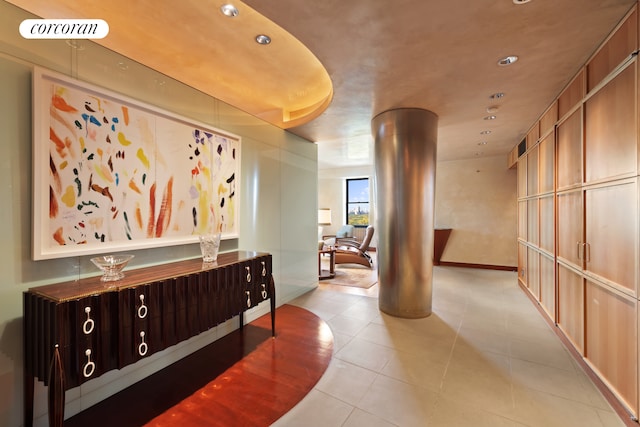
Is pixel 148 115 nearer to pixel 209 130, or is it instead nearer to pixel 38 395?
pixel 209 130

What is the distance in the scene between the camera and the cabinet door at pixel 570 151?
261 cm

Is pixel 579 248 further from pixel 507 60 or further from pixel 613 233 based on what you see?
pixel 507 60

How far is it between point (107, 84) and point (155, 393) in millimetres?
2513

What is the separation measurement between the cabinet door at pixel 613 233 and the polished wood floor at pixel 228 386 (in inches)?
96.2

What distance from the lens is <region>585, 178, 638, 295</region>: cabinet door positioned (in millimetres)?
1827

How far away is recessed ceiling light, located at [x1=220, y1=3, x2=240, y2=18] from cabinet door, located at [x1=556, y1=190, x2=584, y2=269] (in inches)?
138

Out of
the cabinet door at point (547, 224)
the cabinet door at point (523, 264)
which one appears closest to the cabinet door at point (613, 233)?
the cabinet door at point (547, 224)

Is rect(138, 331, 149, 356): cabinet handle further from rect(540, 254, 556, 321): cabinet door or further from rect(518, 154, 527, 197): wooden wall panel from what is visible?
rect(518, 154, 527, 197): wooden wall panel

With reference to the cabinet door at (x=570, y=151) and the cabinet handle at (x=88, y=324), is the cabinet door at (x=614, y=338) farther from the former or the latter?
the cabinet handle at (x=88, y=324)

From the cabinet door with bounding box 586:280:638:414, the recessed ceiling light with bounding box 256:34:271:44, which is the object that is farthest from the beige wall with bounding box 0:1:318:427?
the cabinet door with bounding box 586:280:638:414

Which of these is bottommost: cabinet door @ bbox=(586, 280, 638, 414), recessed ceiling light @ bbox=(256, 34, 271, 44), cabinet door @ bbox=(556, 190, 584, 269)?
cabinet door @ bbox=(586, 280, 638, 414)

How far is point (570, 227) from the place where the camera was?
2.79 metres

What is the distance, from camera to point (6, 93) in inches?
64.6

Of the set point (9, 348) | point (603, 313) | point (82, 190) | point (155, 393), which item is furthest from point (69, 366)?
point (603, 313)
